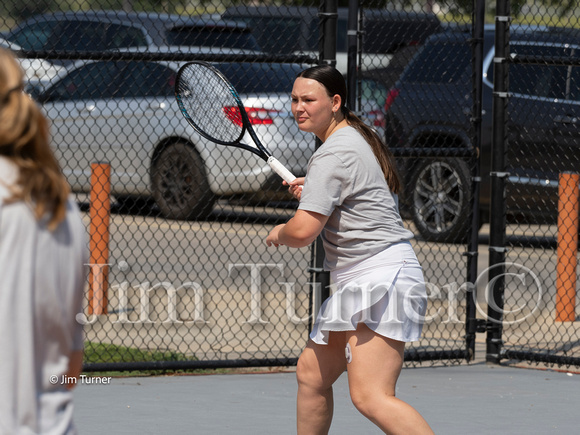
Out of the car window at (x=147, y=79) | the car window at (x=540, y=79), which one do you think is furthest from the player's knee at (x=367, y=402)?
the car window at (x=147, y=79)

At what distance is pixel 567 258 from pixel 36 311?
18.1 feet

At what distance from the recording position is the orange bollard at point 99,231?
689 centimetres

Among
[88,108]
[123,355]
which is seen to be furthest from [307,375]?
[88,108]

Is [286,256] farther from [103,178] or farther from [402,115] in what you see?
[103,178]

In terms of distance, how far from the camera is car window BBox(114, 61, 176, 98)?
9.88m

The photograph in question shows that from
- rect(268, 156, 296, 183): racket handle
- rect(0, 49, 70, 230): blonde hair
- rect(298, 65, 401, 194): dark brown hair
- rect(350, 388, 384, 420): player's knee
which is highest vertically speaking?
rect(298, 65, 401, 194): dark brown hair

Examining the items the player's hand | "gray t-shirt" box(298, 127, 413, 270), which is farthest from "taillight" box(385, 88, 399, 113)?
"gray t-shirt" box(298, 127, 413, 270)

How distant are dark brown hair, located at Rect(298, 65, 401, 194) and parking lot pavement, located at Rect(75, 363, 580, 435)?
1459 mm

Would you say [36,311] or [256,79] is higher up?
[256,79]

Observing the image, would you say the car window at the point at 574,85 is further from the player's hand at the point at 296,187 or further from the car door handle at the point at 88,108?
the player's hand at the point at 296,187

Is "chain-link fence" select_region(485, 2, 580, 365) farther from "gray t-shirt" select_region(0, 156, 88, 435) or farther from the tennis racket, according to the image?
"gray t-shirt" select_region(0, 156, 88, 435)

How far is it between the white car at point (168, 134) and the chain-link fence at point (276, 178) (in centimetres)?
2

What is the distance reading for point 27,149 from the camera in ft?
6.71

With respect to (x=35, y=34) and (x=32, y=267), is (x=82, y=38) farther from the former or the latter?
(x=32, y=267)
